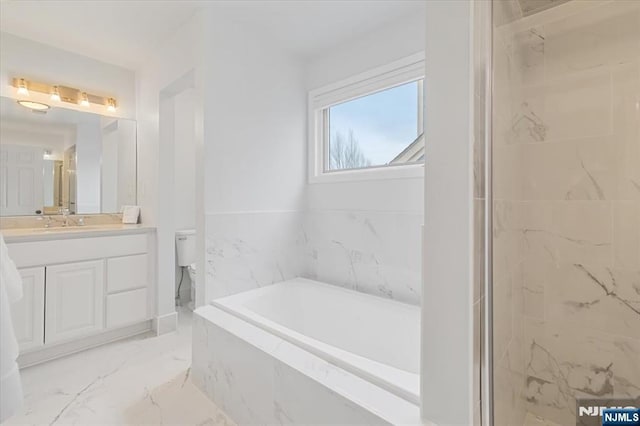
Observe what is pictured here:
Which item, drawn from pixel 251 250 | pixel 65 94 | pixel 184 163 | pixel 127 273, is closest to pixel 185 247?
pixel 127 273

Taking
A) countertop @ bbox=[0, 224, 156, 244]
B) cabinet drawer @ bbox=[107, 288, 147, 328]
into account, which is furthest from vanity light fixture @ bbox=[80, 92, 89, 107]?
cabinet drawer @ bbox=[107, 288, 147, 328]

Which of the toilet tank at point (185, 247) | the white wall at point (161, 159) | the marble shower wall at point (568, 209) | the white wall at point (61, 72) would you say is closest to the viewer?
the marble shower wall at point (568, 209)

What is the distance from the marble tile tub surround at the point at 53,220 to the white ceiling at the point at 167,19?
1429 mm

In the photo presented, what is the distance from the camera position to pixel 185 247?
10.7 ft

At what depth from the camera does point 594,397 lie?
141 centimetres

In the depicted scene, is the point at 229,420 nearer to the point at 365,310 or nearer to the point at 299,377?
the point at 299,377

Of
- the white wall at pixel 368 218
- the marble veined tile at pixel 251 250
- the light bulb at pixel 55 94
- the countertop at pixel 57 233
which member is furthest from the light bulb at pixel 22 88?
the white wall at pixel 368 218

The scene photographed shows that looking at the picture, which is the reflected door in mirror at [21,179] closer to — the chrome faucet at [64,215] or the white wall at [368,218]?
the chrome faucet at [64,215]

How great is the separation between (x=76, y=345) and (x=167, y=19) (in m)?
2.49

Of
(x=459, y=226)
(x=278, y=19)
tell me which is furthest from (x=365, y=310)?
(x=278, y=19)

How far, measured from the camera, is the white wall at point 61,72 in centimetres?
238

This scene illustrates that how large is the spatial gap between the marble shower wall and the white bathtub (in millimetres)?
542

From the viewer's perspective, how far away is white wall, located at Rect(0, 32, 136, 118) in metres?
2.38

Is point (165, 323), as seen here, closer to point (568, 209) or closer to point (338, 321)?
point (338, 321)
